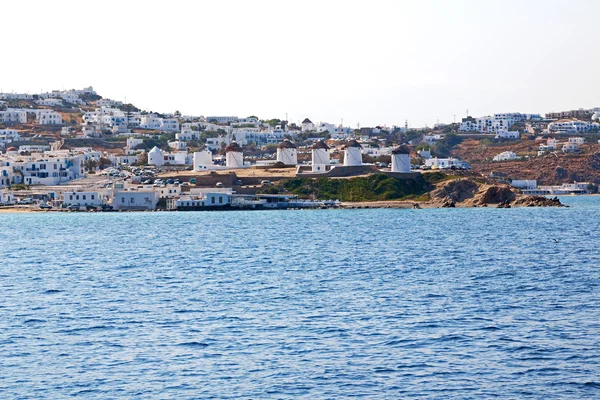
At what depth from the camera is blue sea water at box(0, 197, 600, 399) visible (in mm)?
22219

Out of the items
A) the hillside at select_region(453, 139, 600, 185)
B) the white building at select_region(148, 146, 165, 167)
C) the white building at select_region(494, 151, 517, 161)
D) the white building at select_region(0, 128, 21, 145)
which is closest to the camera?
the white building at select_region(148, 146, 165, 167)

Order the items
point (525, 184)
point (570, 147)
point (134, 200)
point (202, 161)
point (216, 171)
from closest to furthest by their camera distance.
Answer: point (134, 200), point (216, 171), point (202, 161), point (525, 184), point (570, 147)

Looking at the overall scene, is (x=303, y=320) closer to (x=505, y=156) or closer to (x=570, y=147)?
(x=505, y=156)

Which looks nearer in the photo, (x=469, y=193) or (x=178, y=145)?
(x=469, y=193)

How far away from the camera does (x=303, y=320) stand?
96.8 ft

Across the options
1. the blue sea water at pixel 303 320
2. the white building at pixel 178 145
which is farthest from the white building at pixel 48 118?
the blue sea water at pixel 303 320

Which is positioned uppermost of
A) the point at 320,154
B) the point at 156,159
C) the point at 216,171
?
the point at 320,154

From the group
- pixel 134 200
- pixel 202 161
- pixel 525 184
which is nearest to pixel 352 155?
pixel 202 161

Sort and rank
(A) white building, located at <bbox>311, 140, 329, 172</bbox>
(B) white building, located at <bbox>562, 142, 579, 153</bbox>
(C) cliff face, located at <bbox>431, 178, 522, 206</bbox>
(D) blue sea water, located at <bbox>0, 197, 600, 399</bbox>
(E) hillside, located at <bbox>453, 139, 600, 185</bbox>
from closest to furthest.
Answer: (D) blue sea water, located at <bbox>0, 197, 600, 399</bbox> < (C) cliff face, located at <bbox>431, 178, 522, 206</bbox> < (A) white building, located at <bbox>311, 140, 329, 172</bbox> < (E) hillside, located at <bbox>453, 139, 600, 185</bbox> < (B) white building, located at <bbox>562, 142, 579, 153</bbox>

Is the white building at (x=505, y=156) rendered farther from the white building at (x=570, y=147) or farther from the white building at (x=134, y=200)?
the white building at (x=134, y=200)

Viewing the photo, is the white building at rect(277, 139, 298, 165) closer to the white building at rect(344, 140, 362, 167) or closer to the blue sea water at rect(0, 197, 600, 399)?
the white building at rect(344, 140, 362, 167)

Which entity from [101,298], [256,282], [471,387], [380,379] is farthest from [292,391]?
[256,282]

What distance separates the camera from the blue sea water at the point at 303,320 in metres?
22.2

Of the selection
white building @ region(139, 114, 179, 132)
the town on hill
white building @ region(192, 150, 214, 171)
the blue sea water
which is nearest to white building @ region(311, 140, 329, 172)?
the town on hill
